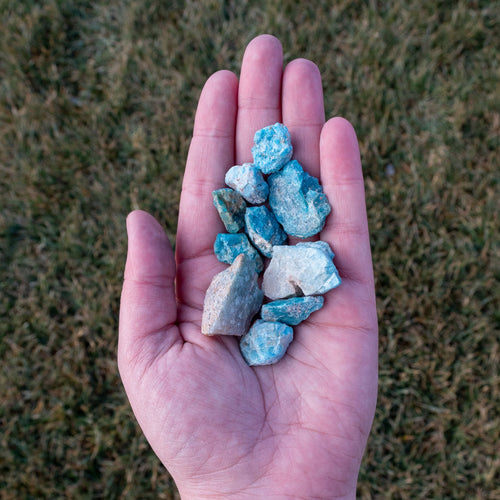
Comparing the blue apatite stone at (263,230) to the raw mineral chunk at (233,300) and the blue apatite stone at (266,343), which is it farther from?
the blue apatite stone at (266,343)

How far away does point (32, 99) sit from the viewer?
3.26 meters

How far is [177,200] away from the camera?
118 inches

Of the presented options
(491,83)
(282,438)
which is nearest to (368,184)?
(491,83)

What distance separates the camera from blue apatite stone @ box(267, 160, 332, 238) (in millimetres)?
2102

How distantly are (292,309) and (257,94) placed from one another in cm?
97

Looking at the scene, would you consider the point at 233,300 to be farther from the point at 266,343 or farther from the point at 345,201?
the point at 345,201

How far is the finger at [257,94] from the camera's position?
234cm

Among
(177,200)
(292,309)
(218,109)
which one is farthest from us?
(177,200)

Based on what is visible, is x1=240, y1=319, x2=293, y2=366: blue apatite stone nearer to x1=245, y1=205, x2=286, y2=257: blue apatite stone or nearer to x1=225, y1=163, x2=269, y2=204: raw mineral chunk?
x1=245, y1=205, x2=286, y2=257: blue apatite stone

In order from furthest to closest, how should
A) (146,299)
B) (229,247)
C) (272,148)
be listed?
1. (272,148)
2. (229,247)
3. (146,299)

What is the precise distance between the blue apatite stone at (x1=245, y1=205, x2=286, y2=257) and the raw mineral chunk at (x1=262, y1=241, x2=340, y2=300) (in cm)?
7

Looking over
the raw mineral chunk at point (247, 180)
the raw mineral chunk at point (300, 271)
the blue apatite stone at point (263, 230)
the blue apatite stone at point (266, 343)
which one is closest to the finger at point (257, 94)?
the raw mineral chunk at point (247, 180)

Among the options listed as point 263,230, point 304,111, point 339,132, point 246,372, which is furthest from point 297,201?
point 246,372

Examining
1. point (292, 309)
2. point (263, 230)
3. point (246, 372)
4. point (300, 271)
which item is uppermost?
point (263, 230)
